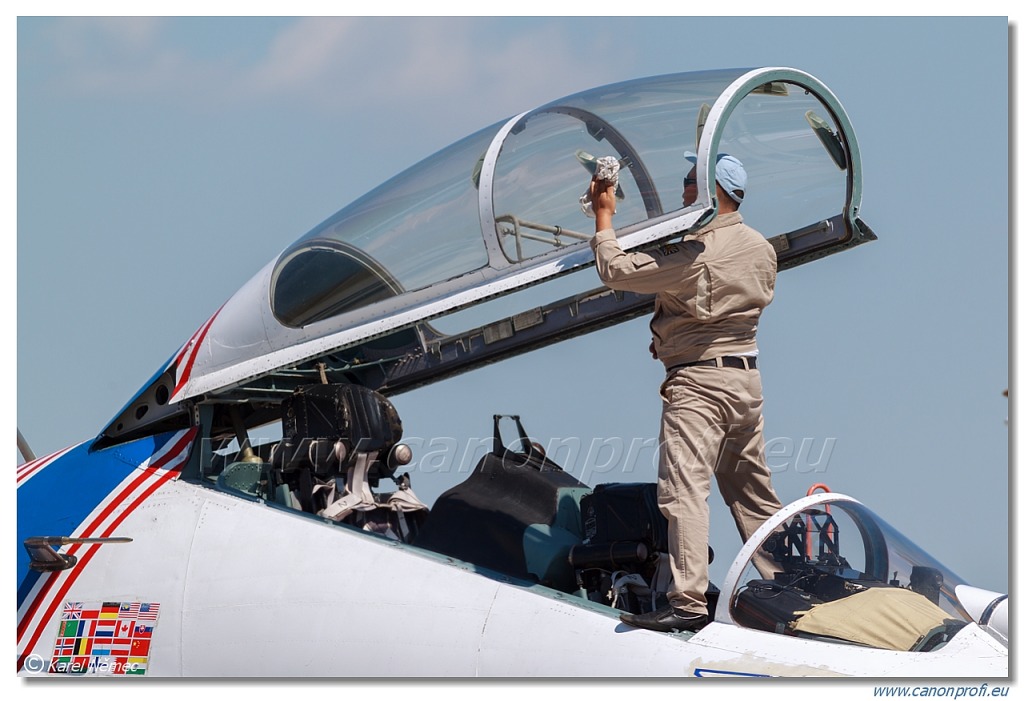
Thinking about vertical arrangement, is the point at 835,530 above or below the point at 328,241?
below

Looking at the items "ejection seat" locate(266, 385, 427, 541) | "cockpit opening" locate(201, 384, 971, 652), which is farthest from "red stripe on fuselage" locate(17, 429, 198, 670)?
"ejection seat" locate(266, 385, 427, 541)

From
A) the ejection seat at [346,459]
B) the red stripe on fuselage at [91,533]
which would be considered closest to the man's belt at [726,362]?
the ejection seat at [346,459]

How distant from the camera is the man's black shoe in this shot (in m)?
5.26

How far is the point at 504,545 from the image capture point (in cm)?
619

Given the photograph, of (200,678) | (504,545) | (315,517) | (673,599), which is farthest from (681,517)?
(200,678)

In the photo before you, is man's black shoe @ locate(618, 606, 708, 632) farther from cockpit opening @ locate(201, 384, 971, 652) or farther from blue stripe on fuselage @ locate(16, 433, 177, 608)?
blue stripe on fuselage @ locate(16, 433, 177, 608)

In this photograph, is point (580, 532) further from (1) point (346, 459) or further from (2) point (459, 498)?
(1) point (346, 459)

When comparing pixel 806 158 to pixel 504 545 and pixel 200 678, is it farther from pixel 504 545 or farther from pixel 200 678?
pixel 200 678

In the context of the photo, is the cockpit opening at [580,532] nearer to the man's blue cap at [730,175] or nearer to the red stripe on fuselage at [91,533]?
the red stripe on fuselage at [91,533]

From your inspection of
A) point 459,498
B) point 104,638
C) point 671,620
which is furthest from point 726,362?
point 104,638

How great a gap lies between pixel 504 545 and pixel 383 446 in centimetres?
93

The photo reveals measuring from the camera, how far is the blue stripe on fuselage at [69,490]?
665 centimetres

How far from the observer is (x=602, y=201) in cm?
563

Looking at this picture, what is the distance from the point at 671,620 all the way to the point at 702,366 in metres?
1.00
